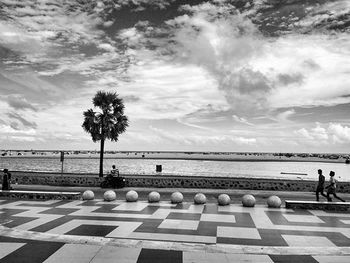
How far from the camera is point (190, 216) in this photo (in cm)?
1451

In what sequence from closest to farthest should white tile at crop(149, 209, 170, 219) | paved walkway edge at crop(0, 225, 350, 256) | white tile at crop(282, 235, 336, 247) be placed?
paved walkway edge at crop(0, 225, 350, 256)
white tile at crop(282, 235, 336, 247)
white tile at crop(149, 209, 170, 219)

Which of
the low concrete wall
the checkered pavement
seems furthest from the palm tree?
the checkered pavement

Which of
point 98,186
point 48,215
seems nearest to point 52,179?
point 98,186

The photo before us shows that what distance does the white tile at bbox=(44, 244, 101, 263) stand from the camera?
28.3 ft

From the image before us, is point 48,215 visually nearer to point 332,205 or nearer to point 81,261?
point 81,261

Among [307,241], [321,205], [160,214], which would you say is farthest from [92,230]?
[321,205]

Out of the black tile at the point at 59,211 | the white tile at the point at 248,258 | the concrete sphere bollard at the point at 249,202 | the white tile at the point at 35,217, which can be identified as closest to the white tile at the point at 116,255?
the white tile at the point at 248,258

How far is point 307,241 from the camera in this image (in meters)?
10.7

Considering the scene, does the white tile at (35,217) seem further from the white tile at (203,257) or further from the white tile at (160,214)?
the white tile at (203,257)

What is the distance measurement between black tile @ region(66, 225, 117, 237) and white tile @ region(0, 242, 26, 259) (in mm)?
1869

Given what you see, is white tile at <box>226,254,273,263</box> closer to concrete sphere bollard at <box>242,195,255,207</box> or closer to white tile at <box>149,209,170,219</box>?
white tile at <box>149,209,170,219</box>

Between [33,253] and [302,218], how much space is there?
10.3m

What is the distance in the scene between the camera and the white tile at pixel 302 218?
13766 mm

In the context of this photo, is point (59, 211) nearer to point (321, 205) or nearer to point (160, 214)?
point (160, 214)
